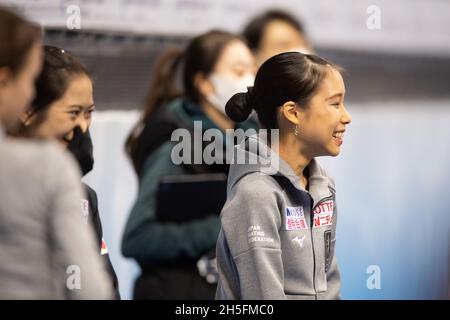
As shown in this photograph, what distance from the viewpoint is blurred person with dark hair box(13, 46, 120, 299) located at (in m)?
2.61

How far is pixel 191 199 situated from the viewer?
10.8 ft

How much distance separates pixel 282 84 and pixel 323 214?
351 mm

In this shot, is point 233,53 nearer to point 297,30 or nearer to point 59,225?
point 297,30

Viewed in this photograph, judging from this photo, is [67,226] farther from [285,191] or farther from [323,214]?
[323,214]

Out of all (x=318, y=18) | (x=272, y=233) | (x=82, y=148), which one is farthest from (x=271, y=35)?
(x=272, y=233)

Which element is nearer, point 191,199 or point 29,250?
point 29,250

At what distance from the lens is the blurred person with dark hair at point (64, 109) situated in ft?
8.57

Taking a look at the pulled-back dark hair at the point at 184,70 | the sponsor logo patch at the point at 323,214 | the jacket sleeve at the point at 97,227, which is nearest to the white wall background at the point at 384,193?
the pulled-back dark hair at the point at 184,70

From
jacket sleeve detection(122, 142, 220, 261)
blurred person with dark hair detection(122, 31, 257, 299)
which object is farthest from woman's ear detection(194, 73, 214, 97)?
jacket sleeve detection(122, 142, 220, 261)

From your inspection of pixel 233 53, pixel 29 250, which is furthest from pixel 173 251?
pixel 29 250

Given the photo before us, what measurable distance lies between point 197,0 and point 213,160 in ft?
2.44

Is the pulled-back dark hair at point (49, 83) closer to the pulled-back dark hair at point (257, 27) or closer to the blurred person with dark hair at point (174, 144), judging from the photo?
the blurred person with dark hair at point (174, 144)

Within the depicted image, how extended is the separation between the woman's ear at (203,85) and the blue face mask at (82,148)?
2.27 ft
